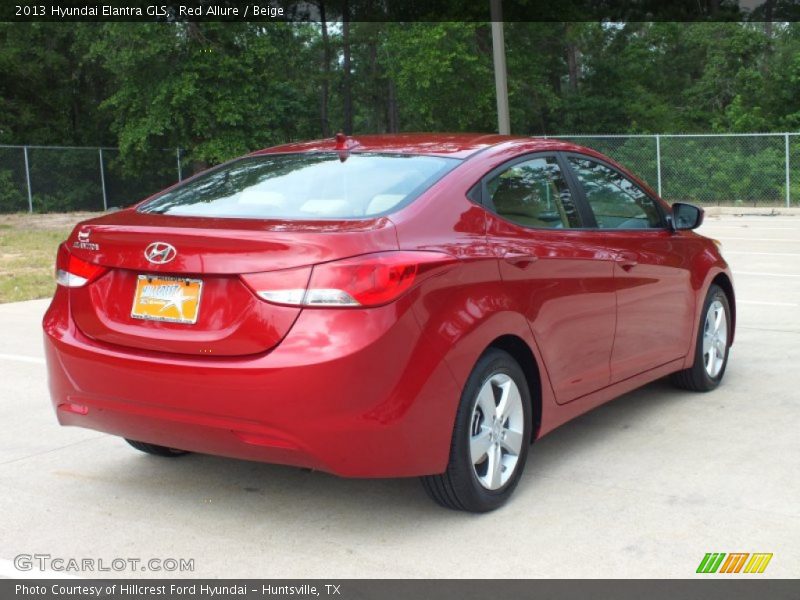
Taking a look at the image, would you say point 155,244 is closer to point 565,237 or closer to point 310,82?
point 565,237

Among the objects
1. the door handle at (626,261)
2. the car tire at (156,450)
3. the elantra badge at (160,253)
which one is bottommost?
the car tire at (156,450)

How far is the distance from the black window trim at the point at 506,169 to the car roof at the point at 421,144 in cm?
6

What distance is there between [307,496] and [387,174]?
149 centimetres

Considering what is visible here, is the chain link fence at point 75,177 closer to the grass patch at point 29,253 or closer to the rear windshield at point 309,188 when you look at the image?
the grass patch at point 29,253

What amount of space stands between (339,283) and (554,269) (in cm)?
138

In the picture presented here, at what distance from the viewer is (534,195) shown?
15.8 ft

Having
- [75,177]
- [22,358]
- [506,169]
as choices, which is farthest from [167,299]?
[75,177]

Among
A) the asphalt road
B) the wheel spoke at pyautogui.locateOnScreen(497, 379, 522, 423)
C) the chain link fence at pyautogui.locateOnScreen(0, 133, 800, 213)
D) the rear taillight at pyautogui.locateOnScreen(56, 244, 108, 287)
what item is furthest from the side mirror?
the chain link fence at pyautogui.locateOnScreen(0, 133, 800, 213)

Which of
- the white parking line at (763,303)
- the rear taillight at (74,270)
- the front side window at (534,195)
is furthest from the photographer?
the white parking line at (763,303)

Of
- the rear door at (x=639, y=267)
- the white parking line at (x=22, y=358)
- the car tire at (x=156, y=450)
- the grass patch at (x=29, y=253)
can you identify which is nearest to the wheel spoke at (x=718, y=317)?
the rear door at (x=639, y=267)

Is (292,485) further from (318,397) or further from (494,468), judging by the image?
(318,397)

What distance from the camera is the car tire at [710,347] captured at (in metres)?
6.24

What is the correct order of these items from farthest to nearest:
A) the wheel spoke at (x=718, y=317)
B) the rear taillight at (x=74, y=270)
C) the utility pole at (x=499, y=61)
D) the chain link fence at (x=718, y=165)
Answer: the chain link fence at (x=718, y=165), the utility pole at (x=499, y=61), the wheel spoke at (x=718, y=317), the rear taillight at (x=74, y=270)

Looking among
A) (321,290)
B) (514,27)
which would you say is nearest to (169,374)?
(321,290)
